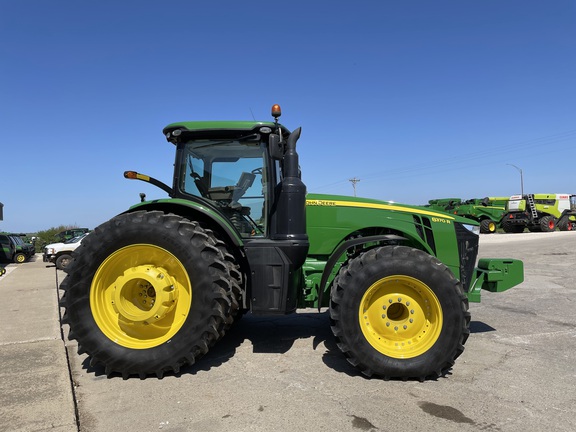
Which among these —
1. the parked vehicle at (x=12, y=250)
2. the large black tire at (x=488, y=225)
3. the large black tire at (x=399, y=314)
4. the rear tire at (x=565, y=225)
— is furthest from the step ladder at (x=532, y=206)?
the parked vehicle at (x=12, y=250)

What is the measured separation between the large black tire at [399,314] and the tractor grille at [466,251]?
0.91 meters

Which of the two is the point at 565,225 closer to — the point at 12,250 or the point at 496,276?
the point at 496,276

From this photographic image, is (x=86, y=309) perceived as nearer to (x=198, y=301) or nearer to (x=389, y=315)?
(x=198, y=301)

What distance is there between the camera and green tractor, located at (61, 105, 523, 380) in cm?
341

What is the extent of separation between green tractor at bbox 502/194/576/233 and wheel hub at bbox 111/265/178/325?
27730 millimetres

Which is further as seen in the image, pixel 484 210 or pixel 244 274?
pixel 484 210

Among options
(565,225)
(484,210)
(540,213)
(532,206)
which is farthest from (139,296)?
(565,225)

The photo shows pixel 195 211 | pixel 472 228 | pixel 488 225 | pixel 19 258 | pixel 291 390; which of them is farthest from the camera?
pixel 488 225

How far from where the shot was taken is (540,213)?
1050 inches

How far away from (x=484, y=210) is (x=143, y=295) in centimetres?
2744

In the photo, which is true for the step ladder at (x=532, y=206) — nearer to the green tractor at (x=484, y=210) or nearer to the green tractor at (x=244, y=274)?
the green tractor at (x=484, y=210)

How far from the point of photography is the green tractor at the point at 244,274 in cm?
341

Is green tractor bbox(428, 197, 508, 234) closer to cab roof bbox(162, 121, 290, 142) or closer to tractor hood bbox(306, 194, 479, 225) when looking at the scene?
tractor hood bbox(306, 194, 479, 225)

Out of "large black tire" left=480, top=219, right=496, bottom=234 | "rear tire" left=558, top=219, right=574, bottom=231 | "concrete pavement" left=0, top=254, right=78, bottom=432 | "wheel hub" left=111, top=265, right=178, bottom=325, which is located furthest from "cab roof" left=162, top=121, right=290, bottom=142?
"rear tire" left=558, top=219, right=574, bottom=231
